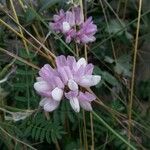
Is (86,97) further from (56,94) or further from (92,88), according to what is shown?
(92,88)

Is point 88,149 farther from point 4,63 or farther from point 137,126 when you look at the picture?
point 4,63

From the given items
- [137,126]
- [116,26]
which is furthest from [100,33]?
[137,126]

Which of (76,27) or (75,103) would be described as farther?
(76,27)

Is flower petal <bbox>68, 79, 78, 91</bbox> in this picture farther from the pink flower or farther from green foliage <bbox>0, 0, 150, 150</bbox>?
green foliage <bbox>0, 0, 150, 150</bbox>

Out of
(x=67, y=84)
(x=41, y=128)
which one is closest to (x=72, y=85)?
(x=67, y=84)

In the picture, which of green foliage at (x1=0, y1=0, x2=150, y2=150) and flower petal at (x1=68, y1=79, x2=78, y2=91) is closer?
flower petal at (x1=68, y1=79, x2=78, y2=91)

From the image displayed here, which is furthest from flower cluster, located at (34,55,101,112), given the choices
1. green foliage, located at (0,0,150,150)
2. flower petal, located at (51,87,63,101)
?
green foliage, located at (0,0,150,150)

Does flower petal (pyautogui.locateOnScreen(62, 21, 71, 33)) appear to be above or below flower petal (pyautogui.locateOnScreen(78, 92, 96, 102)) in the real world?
above

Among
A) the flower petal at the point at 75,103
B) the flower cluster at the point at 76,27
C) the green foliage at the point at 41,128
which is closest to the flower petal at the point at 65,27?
the flower cluster at the point at 76,27

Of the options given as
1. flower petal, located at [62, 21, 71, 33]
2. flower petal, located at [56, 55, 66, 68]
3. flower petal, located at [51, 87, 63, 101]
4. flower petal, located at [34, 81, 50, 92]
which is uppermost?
flower petal, located at [56, 55, 66, 68]
